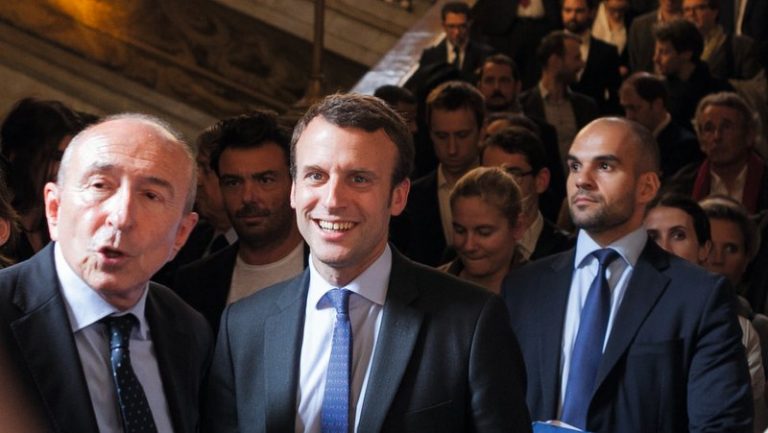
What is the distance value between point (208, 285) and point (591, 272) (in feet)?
4.18

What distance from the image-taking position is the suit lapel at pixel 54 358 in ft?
10.1

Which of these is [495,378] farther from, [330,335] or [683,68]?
[683,68]

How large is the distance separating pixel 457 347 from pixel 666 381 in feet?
3.80

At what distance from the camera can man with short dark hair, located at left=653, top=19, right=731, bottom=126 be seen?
988cm

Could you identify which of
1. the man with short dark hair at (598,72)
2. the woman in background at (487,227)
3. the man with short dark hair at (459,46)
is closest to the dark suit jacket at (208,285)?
the woman in background at (487,227)

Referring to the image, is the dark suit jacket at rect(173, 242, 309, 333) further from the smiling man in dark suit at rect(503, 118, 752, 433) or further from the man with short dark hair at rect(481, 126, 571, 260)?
the man with short dark hair at rect(481, 126, 571, 260)

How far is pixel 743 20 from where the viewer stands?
1196 cm

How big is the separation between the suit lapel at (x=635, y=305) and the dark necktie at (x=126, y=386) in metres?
1.68

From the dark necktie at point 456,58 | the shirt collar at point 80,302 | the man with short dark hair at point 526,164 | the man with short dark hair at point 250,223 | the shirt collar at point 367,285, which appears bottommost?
the shirt collar at point 80,302

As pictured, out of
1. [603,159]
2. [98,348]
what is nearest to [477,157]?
[603,159]

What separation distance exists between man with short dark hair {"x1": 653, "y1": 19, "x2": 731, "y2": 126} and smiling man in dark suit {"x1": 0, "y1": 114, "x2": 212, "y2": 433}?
6978 mm

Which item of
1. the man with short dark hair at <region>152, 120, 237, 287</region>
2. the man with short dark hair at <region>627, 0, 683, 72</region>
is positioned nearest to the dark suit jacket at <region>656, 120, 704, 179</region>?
the man with short dark hair at <region>627, 0, 683, 72</region>

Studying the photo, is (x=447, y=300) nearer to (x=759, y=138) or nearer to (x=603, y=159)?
(x=603, y=159)

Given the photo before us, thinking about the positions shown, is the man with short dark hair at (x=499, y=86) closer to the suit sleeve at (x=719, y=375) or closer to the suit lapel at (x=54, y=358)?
the suit sleeve at (x=719, y=375)
